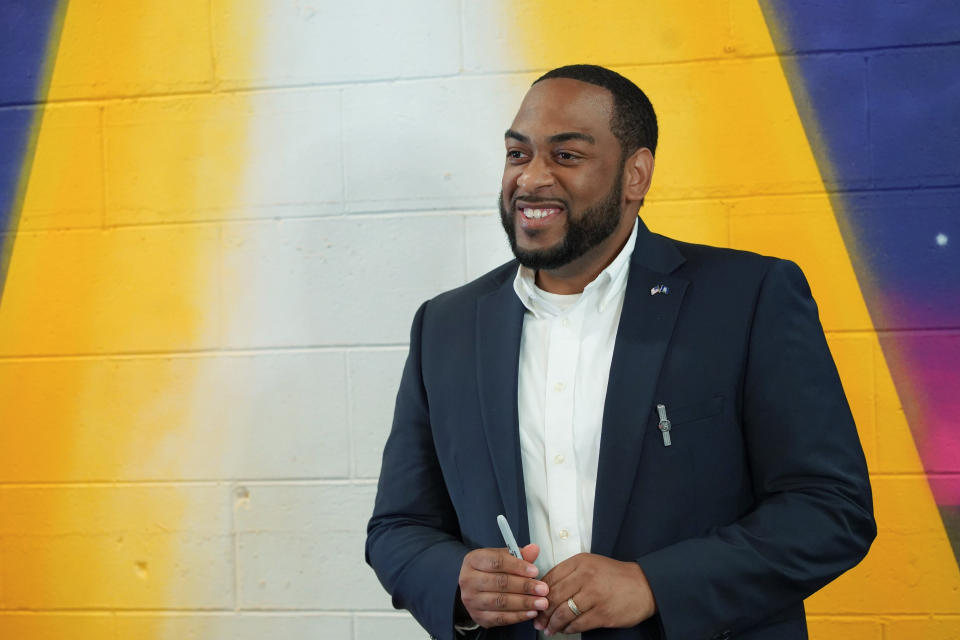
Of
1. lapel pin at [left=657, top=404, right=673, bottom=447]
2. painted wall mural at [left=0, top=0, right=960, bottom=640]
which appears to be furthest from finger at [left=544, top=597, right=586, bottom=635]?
painted wall mural at [left=0, top=0, right=960, bottom=640]

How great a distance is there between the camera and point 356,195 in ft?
7.18

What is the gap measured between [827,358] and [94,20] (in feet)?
5.64

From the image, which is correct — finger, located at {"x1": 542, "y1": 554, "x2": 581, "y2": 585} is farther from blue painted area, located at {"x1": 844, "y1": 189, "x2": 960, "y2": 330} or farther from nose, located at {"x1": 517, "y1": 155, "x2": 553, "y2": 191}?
blue painted area, located at {"x1": 844, "y1": 189, "x2": 960, "y2": 330}

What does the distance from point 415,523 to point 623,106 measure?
70 cm

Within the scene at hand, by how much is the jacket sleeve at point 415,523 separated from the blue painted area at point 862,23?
38.1 inches

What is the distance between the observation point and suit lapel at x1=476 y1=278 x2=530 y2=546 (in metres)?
1.43

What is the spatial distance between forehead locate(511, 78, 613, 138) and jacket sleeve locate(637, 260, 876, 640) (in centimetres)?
35

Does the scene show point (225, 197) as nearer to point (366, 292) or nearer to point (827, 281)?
point (366, 292)

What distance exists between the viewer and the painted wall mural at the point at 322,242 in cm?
201

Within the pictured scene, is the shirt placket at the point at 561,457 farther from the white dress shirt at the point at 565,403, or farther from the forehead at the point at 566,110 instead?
the forehead at the point at 566,110

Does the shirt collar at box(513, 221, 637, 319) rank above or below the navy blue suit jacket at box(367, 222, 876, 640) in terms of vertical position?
above

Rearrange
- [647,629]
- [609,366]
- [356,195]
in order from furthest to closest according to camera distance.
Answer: [356,195] < [609,366] < [647,629]

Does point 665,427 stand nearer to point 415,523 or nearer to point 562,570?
point 562,570

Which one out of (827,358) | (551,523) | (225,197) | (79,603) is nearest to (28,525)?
(79,603)
